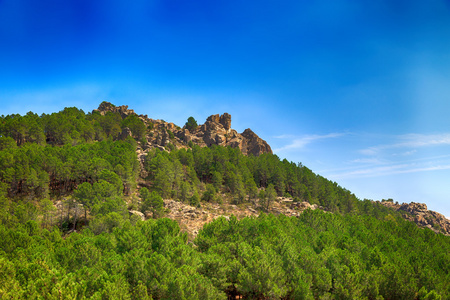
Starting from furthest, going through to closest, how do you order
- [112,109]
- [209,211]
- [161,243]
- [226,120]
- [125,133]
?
1. [226,120]
2. [112,109]
3. [125,133]
4. [209,211]
5. [161,243]

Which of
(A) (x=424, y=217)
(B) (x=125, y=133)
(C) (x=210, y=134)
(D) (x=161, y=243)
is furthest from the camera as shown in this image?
(A) (x=424, y=217)

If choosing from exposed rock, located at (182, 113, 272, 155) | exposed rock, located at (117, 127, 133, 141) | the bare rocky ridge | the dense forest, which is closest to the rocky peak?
exposed rock, located at (182, 113, 272, 155)

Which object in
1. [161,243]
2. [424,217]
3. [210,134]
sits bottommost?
[161,243]

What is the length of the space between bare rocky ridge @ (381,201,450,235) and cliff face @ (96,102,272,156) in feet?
291

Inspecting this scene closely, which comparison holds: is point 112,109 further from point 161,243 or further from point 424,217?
point 424,217

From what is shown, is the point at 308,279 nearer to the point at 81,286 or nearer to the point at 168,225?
the point at 168,225

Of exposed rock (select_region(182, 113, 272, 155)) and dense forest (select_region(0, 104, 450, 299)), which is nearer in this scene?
dense forest (select_region(0, 104, 450, 299))

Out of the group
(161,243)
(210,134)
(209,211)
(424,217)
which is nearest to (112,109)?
(210,134)

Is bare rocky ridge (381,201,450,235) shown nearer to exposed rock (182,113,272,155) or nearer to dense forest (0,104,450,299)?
exposed rock (182,113,272,155)

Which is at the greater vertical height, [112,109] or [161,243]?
[112,109]

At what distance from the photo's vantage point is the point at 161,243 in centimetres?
3019

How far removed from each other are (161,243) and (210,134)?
318ft

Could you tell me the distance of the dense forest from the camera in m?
21.1

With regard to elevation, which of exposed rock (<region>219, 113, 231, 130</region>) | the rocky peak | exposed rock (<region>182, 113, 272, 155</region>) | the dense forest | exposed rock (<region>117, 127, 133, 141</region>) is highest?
exposed rock (<region>219, 113, 231, 130</region>)
